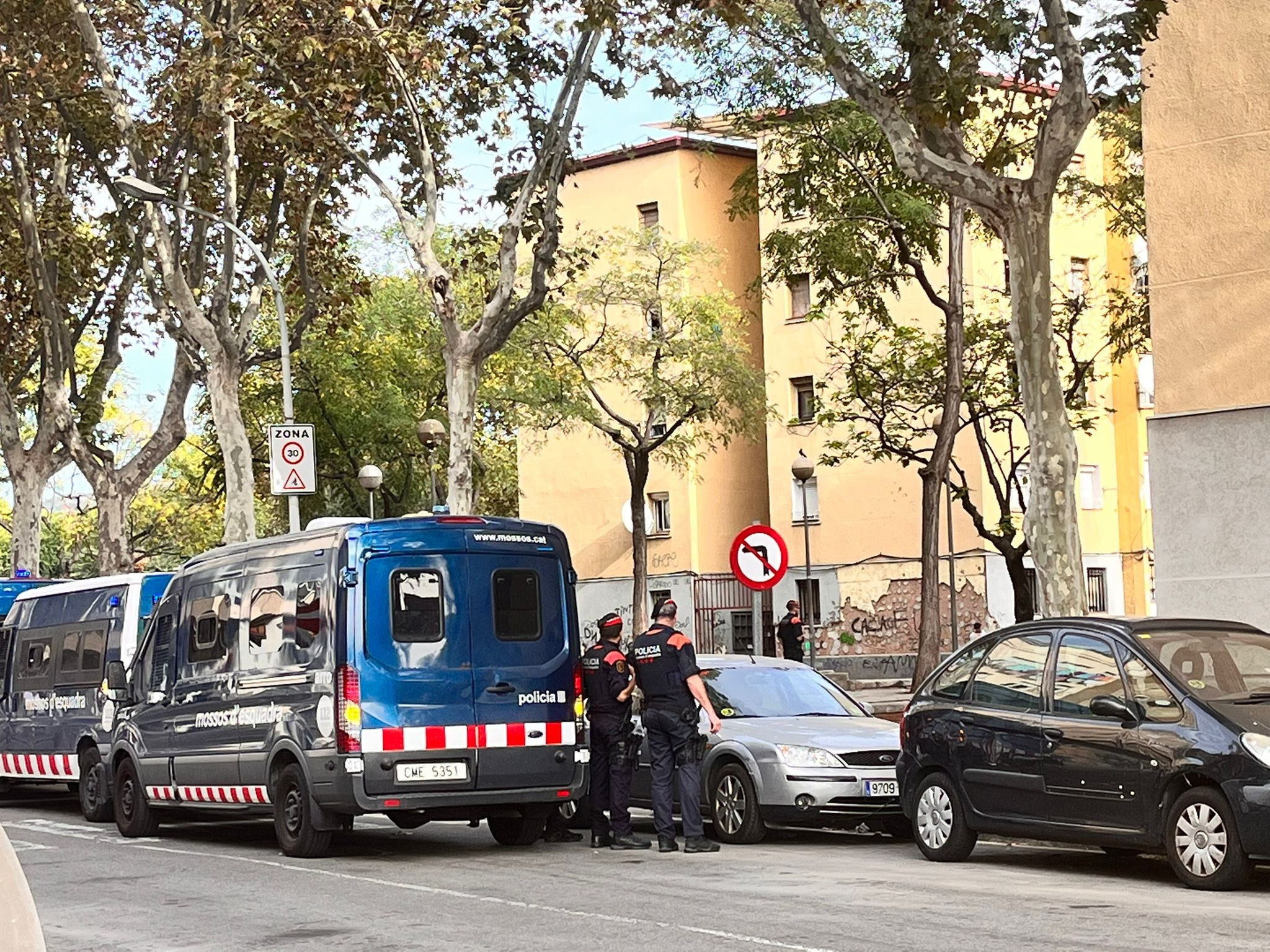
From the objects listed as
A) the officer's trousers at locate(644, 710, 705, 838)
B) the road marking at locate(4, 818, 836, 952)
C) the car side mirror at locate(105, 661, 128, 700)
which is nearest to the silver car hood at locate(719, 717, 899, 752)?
the officer's trousers at locate(644, 710, 705, 838)

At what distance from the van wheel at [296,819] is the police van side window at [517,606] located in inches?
72.4

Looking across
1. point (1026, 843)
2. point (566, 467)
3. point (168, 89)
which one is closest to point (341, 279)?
point (168, 89)

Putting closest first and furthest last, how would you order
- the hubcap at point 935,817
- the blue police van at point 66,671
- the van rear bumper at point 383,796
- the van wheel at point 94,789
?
the hubcap at point 935,817
the van rear bumper at point 383,796
the van wheel at point 94,789
the blue police van at point 66,671

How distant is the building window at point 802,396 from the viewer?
166 ft

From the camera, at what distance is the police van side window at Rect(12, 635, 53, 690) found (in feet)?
68.7

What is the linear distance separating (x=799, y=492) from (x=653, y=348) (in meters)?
9.67

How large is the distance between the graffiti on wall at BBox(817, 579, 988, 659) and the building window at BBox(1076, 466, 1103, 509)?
15.3 ft

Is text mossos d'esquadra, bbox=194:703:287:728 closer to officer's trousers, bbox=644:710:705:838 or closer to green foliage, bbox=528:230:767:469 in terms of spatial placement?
officer's trousers, bbox=644:710:705:838

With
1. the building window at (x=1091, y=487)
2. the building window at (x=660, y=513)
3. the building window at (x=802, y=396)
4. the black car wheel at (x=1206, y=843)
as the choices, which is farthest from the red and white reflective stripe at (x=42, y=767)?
the building window at (x=1091, y=487)

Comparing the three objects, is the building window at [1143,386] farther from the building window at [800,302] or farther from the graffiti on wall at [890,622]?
the building window at [800,302]

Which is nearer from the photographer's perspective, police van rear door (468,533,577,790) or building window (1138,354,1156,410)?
police van rear door (468,533,577,790)

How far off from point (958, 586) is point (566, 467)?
14.3m

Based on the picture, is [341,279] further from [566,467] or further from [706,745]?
[566,467]

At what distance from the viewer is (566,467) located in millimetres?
56219
